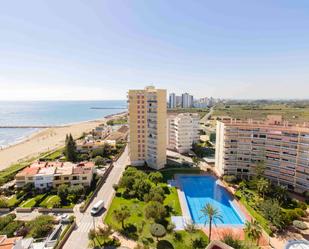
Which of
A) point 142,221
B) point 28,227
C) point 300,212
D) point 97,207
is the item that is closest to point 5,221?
point 28,227

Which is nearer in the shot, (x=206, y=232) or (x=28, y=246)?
(x=28, y=246)

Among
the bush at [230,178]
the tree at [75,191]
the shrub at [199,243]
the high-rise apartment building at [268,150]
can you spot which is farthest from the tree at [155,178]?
the shrub at [199,243]

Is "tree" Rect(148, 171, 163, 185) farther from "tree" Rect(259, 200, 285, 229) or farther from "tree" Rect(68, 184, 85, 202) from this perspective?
"tree" Rect(259, 200, 285, 229)

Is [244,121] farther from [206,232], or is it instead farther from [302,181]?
[206,232]

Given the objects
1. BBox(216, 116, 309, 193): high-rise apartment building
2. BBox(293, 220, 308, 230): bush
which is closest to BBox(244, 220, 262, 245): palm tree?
BBox(293, 220, 308, 230): bush

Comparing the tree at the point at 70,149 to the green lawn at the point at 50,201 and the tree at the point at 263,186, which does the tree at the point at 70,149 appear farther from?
the tree at the point at 263,186

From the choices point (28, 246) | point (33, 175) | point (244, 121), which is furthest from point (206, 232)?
point (33, 175)
